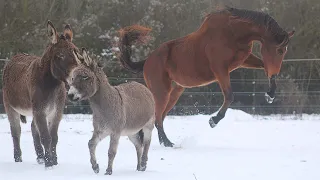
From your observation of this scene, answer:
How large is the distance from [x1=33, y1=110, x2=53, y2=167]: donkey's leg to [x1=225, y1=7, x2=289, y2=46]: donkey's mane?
3.38 meters

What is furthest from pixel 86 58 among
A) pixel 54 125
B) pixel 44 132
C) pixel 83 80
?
pixel 54 125

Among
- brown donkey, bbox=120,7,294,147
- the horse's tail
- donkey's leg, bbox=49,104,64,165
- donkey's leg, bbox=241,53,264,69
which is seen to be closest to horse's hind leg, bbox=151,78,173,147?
brown donkey, bbox=120,7,294,147

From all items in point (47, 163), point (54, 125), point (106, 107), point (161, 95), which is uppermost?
point (106, 107)

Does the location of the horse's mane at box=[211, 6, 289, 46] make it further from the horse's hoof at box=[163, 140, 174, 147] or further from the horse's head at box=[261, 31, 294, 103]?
the horse's hoof at box=[163, 140, 174, 147]

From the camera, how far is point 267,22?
293 inches

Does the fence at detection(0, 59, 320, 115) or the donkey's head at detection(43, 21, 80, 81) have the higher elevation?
the donkey's head at detection(43, 21, 80, 81)

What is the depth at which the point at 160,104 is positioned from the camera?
8383 mm

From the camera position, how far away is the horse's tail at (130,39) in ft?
27.2

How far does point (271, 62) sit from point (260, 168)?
2076 mm

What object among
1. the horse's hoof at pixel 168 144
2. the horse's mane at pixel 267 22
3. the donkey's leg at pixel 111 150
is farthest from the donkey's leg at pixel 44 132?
the horse's mane at pixel 267 22

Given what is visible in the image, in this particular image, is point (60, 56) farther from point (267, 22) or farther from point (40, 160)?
point (267, 22)

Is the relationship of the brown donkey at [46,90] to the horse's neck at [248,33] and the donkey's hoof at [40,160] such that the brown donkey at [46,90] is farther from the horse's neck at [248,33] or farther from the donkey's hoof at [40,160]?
the horse's neck at [248,33]

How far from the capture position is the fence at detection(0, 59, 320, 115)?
588 inches

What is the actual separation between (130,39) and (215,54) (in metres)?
1.44
